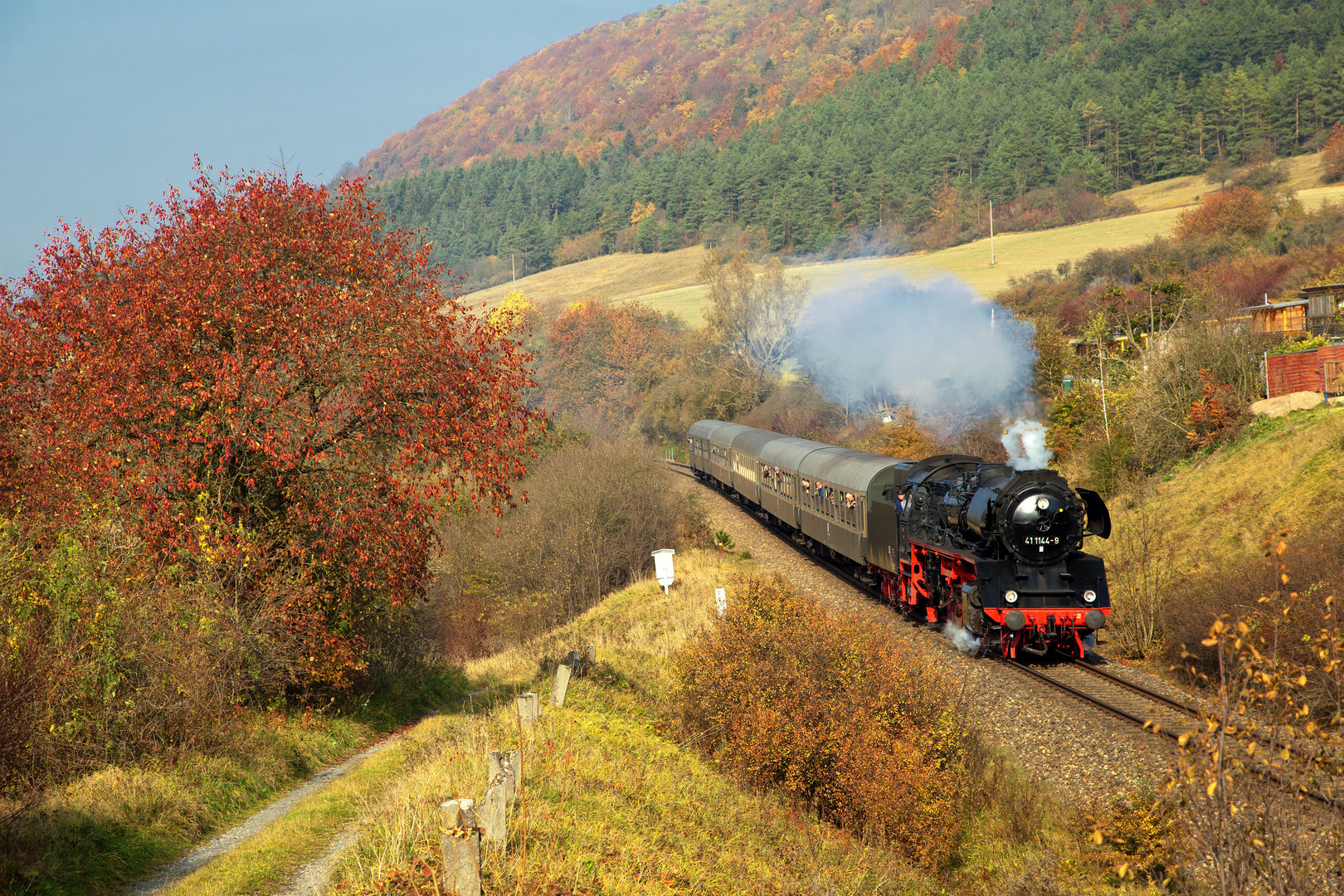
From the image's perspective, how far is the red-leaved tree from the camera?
493 inches

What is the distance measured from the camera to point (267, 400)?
13312 mm

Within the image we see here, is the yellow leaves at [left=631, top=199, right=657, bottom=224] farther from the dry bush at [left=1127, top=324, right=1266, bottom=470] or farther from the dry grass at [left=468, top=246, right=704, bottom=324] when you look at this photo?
the dry bush at [left=1127, top=324, right=1266, bottom=470]

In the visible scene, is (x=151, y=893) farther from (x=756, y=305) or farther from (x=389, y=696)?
(x=756, y=305)

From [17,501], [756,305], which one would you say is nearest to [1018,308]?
[756,305]

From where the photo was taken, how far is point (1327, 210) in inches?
2511

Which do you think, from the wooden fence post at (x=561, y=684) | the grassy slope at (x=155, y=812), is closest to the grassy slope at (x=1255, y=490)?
the wooden fence post at (x=561, y=684)

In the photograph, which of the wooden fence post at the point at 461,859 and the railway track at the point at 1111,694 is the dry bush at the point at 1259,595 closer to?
the railway track at the point at 1111,694

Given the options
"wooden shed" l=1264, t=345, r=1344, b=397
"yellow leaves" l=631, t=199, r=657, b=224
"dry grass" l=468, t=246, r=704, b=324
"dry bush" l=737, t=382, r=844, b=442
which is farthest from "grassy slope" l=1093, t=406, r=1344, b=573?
"yellow leaves" l=631, t=199, r=657, b=224

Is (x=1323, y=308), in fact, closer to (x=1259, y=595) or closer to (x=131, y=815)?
(x=1259, y=595)

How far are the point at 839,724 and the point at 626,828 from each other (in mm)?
3859

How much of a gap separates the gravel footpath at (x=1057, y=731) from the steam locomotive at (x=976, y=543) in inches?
34.9

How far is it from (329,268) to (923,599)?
44.4ft

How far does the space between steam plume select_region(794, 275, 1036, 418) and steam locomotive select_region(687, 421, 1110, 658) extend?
34.9 feet

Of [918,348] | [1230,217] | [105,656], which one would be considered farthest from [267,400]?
[1230,217]
